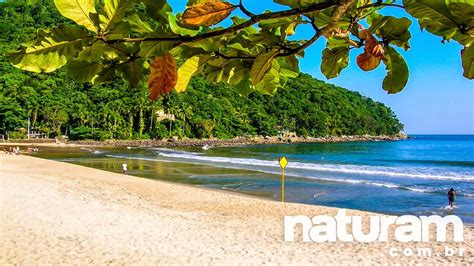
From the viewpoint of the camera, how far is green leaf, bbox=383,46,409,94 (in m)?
0.80

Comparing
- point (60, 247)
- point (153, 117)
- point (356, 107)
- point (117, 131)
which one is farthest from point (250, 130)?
point (60, 247)

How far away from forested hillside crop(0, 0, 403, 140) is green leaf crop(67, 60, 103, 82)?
49.8m

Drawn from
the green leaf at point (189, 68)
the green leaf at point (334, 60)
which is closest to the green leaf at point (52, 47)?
the green leaf at point (189, 68)

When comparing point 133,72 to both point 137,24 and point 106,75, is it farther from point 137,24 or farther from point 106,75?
point 137,24

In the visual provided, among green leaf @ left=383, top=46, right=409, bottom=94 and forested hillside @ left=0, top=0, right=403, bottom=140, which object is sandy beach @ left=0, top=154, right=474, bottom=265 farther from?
forested hillside @ left=0, top=0, right=403, bottom=140

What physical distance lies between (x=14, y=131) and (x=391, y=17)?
260 feet

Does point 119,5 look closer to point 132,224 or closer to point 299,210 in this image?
point 132,224

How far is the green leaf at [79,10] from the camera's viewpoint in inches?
22.5

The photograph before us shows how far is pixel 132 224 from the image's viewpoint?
11.2m

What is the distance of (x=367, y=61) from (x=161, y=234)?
9.98m

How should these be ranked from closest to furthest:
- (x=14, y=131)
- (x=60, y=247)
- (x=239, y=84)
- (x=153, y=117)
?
(x=239, y=84) < (x=60, y=247) < (x=14, y=131) < (x=153, y=117)

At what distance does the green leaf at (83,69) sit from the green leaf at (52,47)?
0.40 ft

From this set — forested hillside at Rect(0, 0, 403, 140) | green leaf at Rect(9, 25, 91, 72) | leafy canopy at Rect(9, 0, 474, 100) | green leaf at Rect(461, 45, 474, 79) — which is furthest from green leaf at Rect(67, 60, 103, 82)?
forested hillside at Rect(0, 0, 403, 140)

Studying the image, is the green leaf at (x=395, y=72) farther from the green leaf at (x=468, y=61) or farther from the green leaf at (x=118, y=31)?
the green leaf at (x=118, y=31)
